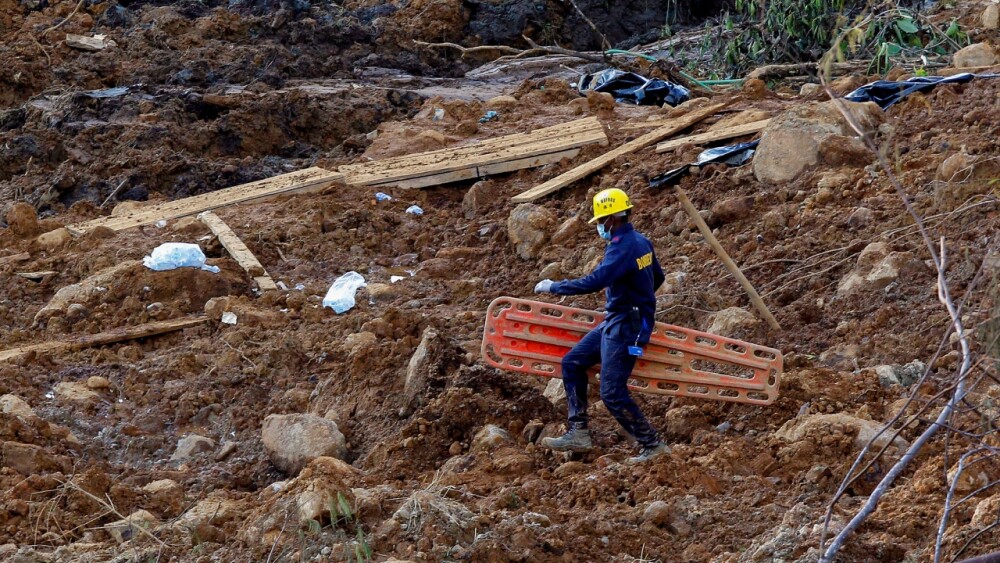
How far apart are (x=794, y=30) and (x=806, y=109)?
4463 millimetres

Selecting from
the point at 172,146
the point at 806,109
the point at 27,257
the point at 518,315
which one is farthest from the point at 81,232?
the point at 806,109

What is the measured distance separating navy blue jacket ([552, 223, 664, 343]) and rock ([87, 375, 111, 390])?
12.7ft

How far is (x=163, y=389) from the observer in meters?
8.32

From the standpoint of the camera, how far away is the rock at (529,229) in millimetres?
9898

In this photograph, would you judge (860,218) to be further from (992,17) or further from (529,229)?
(992,17)

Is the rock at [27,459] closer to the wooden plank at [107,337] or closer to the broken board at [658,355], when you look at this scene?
the wooden plank at [107,337]

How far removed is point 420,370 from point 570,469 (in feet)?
4.82

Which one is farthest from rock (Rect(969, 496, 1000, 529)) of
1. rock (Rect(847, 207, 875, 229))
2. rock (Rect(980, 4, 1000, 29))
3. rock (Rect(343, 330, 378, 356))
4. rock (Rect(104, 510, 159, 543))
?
rock (Rect(980, 4, 1000, 29))

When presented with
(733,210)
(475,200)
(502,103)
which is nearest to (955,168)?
(733,210)

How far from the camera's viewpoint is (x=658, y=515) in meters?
5.32

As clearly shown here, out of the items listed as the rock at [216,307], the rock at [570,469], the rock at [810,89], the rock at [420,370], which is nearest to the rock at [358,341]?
the rock at [420,370]

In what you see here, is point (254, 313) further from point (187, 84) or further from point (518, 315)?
point (187, 84)

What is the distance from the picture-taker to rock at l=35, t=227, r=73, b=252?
35.5 ft

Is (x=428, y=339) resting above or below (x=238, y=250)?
above
